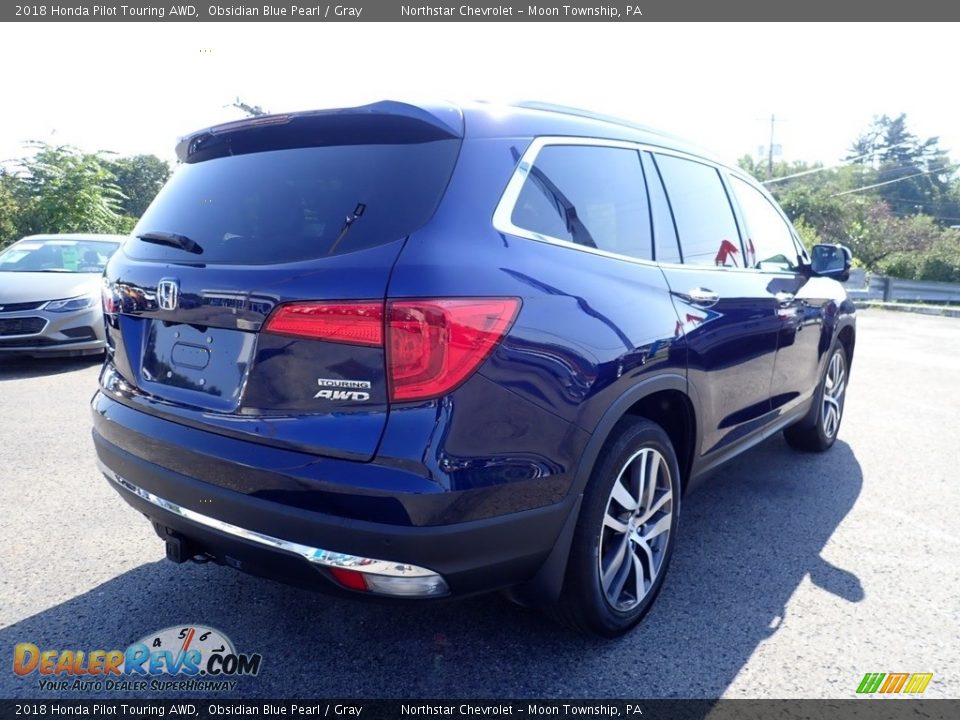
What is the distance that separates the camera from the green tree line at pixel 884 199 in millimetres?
30653

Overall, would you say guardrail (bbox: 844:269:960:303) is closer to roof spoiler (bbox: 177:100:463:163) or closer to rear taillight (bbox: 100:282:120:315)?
roof spoiler (bbox: 177:100:463:163)

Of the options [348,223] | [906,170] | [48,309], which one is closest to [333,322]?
[348,223]

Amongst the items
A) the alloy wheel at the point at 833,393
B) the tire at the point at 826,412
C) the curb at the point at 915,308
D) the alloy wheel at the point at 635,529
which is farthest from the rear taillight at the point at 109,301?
the curb at the point at 915,308

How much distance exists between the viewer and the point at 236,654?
7.68 ft

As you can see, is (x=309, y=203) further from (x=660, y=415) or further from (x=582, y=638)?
(x=582, y=638)

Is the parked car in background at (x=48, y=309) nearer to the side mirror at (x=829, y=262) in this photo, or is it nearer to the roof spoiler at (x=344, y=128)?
the roof spoiler at (x=344, y=128)

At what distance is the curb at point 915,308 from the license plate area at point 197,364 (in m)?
17.1

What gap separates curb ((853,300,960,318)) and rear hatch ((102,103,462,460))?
55.3ft

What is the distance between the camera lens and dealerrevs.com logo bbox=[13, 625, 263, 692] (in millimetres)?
2203

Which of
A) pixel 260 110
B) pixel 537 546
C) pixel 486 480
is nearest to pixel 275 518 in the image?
pixel 486 480

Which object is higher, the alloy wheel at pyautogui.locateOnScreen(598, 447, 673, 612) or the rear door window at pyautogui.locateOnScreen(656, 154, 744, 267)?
the rear door window at pyautogui.locateOnScreen(656, 154, 744, 267)

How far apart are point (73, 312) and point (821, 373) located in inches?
272

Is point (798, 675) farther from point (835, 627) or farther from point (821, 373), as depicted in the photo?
point (821, 373)

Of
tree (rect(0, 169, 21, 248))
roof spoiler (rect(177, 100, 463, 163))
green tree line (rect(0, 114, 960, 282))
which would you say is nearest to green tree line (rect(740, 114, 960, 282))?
green tree line (rect(0, 114, 960, 282))
